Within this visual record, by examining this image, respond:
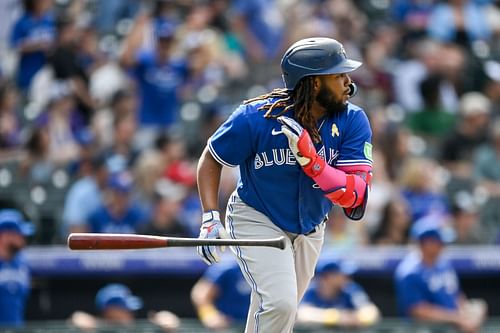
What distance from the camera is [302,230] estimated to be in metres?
6.08

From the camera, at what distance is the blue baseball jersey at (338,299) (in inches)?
382

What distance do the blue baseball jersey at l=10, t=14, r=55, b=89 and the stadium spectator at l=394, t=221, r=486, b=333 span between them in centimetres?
464

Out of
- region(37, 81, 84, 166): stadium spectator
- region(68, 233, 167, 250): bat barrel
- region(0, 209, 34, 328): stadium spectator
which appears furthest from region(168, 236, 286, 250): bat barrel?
region(37, 81, 84, 166): stadium spectator

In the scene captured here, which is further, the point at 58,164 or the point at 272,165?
the point at 58,164

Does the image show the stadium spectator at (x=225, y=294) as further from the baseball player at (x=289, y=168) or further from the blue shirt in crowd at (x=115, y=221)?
the baseball player at (x=289, y=168)

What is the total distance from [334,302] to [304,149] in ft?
13.7

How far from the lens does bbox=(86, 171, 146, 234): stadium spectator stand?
1070cm

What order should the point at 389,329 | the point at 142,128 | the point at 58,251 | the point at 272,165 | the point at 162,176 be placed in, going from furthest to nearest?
the point at 142,128 → the point at 162,176 → the point at 58,251 → the point at 389,329 → the point at 272,165

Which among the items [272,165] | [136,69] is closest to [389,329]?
[272,165]

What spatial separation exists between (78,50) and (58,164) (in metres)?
1.94

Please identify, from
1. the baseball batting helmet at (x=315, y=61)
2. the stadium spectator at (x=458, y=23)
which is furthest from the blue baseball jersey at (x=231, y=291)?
the stadium spectator at (x=458, y=23)

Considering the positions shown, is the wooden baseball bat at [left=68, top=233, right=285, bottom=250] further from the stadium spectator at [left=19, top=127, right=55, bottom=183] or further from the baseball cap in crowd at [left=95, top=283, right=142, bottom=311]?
the stadium spectator at [left=19, top=127, right=55, bottom=183]

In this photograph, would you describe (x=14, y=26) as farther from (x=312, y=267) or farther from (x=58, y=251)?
(x=312, y=267)

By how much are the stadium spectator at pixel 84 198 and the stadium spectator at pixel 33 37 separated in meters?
1.83
